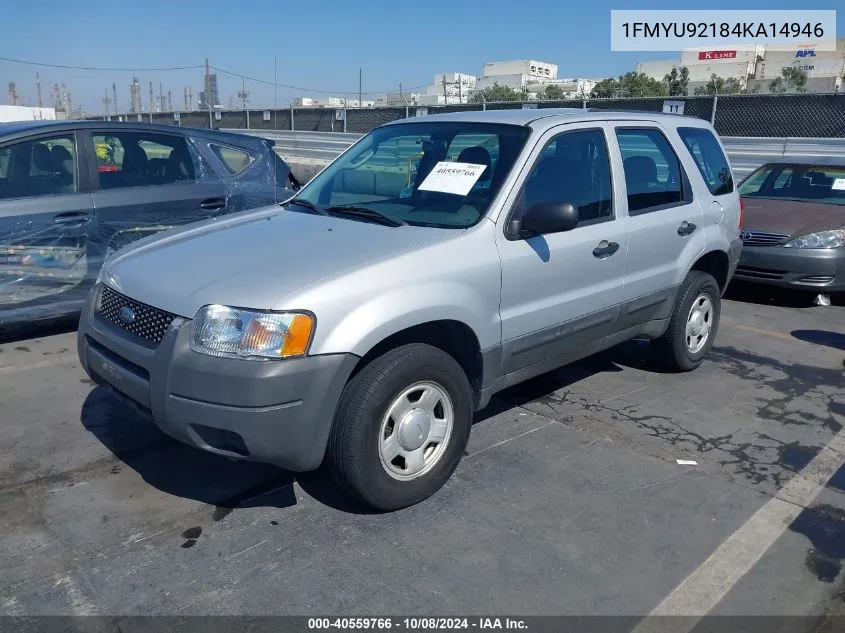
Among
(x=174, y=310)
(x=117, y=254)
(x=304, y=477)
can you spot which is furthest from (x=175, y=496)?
(x=117, y=254)

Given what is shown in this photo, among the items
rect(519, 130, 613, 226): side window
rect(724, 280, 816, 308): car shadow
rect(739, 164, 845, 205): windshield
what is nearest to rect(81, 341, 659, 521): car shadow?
rect(519, 130, 613, 226): side window

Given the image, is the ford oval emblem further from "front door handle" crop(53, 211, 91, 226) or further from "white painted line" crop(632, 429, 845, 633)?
"front door handle" crop(53, 211, 91, 226)

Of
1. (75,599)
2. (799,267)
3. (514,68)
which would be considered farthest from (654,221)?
(514,68)

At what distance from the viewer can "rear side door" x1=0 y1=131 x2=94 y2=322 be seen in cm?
539

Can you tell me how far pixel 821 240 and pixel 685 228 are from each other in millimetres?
3405

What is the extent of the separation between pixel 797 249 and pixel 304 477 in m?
6.02

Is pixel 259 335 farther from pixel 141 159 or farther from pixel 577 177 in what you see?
pixel 141 159

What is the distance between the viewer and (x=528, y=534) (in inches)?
127

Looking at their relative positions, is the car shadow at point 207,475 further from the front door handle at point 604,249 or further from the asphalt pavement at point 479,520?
the front door handle at point 604,249

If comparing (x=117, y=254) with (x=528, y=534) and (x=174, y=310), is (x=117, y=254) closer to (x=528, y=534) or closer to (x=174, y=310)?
(x=174, y=310)

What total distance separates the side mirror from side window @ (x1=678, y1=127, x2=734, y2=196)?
2.14 m

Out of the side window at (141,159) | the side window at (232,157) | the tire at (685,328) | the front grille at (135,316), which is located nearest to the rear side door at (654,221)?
the tire at (685,328)

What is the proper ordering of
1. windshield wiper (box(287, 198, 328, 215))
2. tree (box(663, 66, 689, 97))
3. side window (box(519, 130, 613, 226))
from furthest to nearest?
tree (box(663, 66, 689, 97)), windshield wiper (box(287, 198, 328, 215)), side window (box(519, 130, 613, 226))

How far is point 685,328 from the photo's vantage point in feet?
17.0
